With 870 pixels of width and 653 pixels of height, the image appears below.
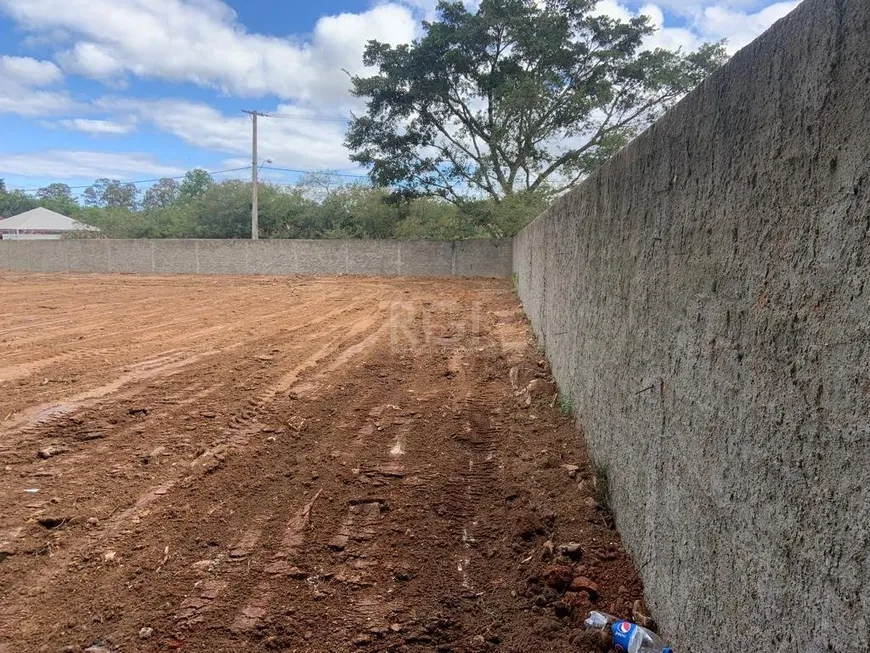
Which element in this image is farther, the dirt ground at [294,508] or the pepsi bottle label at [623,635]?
the dirt ground at [294,508]

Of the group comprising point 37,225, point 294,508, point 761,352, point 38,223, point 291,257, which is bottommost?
point 294,508

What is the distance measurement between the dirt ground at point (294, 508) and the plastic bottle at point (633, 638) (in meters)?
0.13

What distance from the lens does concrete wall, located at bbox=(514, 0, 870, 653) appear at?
3.48 feet

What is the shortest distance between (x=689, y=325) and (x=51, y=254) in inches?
1329

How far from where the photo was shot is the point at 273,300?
14.2 m

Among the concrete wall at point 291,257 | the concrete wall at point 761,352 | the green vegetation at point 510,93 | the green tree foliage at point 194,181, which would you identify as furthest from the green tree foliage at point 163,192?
the concrete wall at point 761,352

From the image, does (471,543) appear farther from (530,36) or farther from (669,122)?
(530,36)

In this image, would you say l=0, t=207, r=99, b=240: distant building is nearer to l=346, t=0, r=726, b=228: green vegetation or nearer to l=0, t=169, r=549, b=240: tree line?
l=0, t=169, r=549, b=240: tree line

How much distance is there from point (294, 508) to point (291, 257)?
77.0 feet

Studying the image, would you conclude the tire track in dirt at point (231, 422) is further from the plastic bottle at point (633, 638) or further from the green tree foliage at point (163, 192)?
the green tree foliage at point (163, 192)

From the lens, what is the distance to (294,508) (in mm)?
3141

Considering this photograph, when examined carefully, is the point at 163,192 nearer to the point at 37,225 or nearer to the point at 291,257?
the point at 37,225

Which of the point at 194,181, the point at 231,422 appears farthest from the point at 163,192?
the point at 231,422

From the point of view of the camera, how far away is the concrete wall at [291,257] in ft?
80.2
